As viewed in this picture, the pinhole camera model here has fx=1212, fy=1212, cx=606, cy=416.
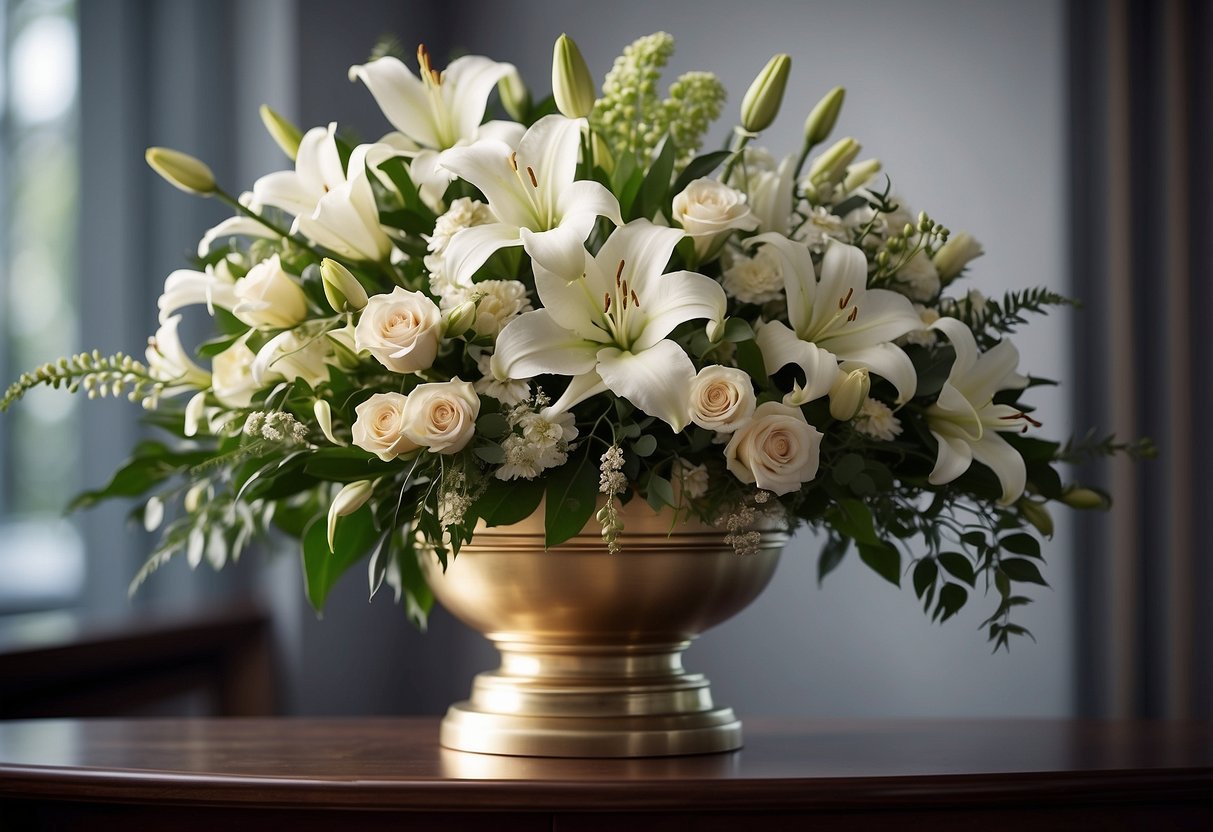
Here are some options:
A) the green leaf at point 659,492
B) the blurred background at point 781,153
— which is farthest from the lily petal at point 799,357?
the blurred background at point 781,153

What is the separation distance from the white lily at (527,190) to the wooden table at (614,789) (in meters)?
0.33

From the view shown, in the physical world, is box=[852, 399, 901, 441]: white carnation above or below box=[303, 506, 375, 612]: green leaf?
above

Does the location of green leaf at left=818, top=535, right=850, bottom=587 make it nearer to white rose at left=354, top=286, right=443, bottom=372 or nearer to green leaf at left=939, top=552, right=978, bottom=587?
green leaf at left=939, top=552, right=978, bottom=587

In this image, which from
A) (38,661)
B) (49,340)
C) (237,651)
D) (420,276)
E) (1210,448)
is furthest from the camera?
(237,651)

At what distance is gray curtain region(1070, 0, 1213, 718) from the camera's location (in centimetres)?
152

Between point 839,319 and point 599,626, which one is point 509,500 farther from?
point 839,319

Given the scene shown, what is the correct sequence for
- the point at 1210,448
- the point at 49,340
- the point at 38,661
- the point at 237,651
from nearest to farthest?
the point at 38,661 → the point at 1210,448 → the point at 49,340 → the point at 237,651

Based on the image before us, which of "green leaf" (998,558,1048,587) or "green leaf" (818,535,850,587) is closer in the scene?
"green leaf" (998,558,1048,587)

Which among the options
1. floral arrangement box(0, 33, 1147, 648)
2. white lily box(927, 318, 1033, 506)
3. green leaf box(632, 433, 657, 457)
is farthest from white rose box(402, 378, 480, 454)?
white lily box(927, 318, 1033, 506)

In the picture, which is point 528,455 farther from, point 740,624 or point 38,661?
point 740,624

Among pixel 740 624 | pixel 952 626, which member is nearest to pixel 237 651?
pixel 740 624

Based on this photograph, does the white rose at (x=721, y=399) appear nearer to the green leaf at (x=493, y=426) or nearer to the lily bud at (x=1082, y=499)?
the green leaf at (x=493, y=426)

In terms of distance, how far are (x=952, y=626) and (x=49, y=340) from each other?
1398 millimetres

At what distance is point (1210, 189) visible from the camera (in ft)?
5.06
